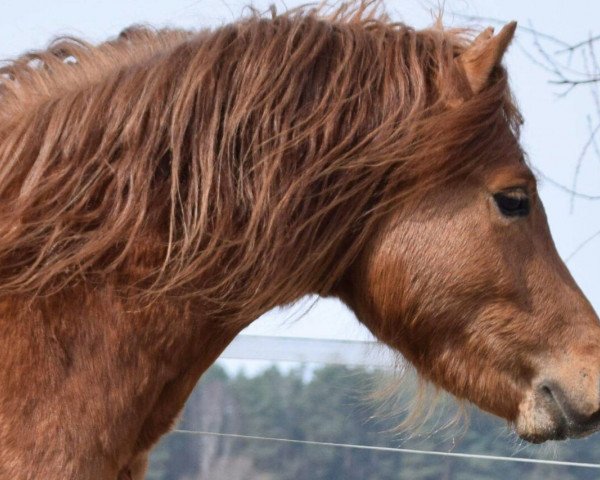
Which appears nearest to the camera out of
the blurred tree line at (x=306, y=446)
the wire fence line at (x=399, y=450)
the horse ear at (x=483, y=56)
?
the horse ear at (x=483, y=56)

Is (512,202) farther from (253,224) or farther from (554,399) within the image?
(253,224)

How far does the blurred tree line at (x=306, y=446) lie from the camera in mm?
4355

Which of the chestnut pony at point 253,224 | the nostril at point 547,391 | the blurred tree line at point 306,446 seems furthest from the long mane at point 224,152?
the blurred tree line at point 306,446

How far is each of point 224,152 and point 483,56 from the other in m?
0.65

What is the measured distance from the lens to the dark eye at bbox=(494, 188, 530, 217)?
238 centimetres

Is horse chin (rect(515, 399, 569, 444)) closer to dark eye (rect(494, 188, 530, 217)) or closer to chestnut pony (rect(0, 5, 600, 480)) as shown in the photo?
chestnut pony (rect(0, 5, 600, 480))

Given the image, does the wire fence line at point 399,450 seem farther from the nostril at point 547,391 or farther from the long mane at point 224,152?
the long mane at point 224,152

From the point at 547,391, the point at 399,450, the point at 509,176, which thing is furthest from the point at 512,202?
the point at 399,450

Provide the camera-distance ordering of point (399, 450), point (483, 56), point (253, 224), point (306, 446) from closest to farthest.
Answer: point (253, 224) → point (483, 56) → point (399, 450) → point (306, 446)

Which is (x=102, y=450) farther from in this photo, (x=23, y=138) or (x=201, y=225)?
(x=23, y=138)

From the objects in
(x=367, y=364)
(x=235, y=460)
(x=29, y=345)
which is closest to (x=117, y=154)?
(x=29, y=345)

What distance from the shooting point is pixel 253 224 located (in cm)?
221

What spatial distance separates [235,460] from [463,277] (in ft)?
8.10

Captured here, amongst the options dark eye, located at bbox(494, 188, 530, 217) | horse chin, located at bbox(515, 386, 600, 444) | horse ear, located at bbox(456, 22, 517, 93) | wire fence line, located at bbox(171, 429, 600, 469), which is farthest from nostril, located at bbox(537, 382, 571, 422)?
wire fence line, located at bbox(171, 429, 600, 469)
